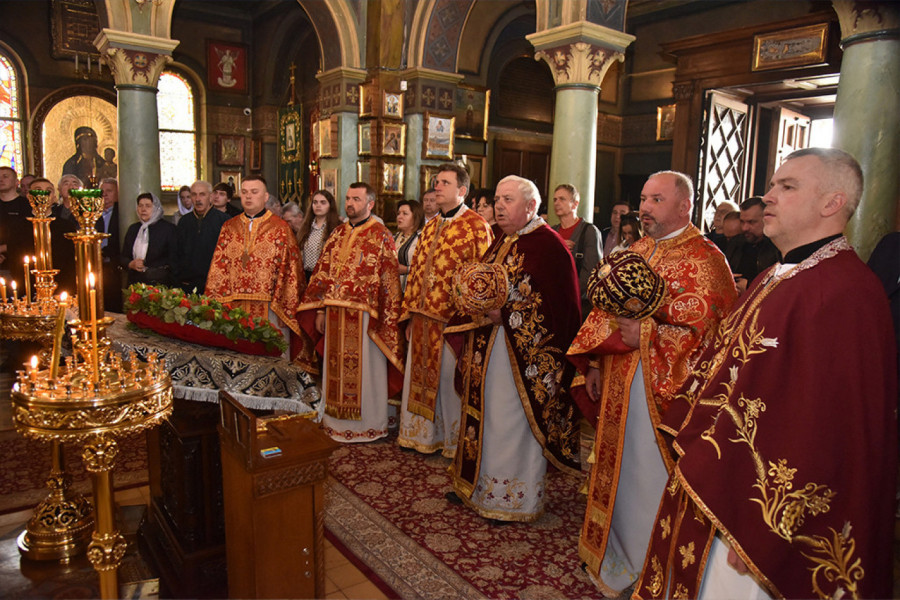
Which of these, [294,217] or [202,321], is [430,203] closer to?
[294,217]

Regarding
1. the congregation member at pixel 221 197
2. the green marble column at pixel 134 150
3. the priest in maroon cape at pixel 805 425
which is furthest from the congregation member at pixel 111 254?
the priest in maroon cape at pixel 805 425

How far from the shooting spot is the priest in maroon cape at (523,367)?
3.40m

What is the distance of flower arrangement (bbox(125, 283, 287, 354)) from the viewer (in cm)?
295

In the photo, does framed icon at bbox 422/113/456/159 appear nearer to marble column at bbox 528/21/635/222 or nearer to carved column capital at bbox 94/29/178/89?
marble column at bbox 528/21/635/222

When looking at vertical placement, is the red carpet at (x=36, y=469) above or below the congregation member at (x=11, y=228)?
below

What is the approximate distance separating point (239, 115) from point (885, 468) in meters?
15.8

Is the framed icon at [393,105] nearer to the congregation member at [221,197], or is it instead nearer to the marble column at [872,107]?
the congregation member at [221,197]

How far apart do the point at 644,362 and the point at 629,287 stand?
1.39 ft

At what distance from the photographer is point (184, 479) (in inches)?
112

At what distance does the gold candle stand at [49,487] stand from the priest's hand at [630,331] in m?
2.72

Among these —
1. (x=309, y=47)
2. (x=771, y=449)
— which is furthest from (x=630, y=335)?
(x=309, y=47)

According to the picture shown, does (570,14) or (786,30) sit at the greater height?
(786,30)

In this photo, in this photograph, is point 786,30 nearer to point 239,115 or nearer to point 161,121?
point 239,115

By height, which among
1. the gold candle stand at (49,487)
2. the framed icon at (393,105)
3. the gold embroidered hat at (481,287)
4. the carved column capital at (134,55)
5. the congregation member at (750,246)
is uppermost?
the carved column capital at (134,55)
